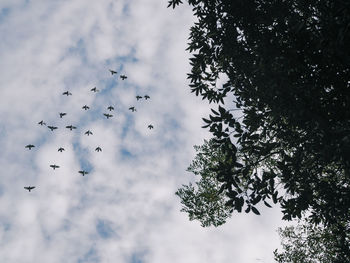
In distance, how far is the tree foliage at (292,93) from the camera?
879cm

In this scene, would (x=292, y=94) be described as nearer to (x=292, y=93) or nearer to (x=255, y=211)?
(x=292, y=93)

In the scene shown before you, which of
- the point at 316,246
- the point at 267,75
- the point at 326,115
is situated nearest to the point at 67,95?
the point at 267,75

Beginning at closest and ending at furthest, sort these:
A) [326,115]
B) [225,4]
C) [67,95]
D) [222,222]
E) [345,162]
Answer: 1. [345,162]
2. [326,115]
3. [225,4]
4. [222,222]
5. [67,95]

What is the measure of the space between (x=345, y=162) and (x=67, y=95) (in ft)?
68.4

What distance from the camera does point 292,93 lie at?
29.7 feet

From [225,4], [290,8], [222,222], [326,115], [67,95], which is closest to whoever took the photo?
[326,115]

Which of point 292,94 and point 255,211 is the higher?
point 292,94

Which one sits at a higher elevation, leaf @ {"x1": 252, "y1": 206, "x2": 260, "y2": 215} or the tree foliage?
the tree foliage

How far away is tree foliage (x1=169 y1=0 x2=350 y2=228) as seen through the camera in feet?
28.8

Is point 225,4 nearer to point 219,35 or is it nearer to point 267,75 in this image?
point 219,35

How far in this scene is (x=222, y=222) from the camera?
18828mm

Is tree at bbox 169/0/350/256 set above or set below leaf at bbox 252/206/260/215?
above

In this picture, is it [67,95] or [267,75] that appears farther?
[67,95]

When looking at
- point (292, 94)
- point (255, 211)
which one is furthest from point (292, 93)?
point (255, 211)
